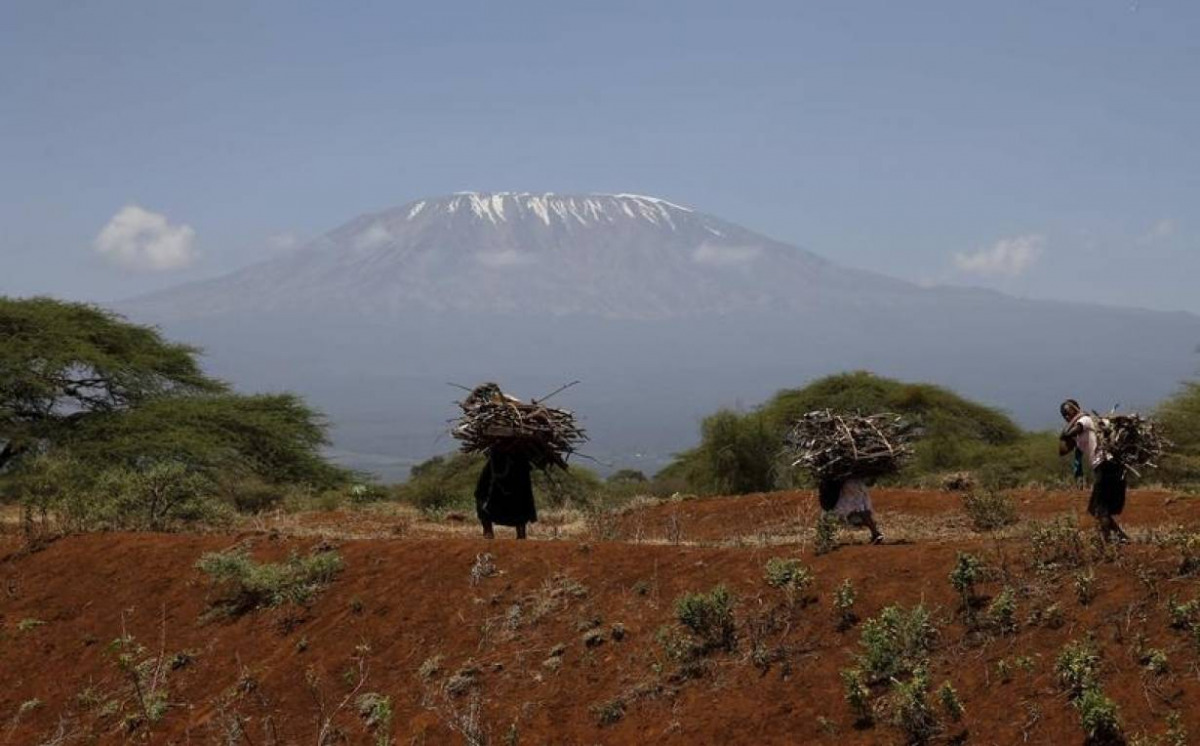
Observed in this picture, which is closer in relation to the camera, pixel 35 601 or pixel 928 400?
pixel 35 601

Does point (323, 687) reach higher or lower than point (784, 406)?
lower

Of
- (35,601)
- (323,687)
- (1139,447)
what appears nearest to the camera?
(323,687)

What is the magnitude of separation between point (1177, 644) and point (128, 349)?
29004 mm

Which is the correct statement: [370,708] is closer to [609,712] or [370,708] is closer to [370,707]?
[370,707]

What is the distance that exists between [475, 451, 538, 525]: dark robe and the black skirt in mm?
6160

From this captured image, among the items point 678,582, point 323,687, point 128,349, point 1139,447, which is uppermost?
point 128,349

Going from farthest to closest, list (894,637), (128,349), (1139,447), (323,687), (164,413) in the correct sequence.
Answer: (128,349) → (164,413) → (1139,447) → (323,687) → (894,637)

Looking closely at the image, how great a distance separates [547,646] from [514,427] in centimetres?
390

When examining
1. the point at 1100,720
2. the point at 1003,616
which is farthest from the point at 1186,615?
the point at 1100,720

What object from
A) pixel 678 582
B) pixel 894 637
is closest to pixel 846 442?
pixel 678 582

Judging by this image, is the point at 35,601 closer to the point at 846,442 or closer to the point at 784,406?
the point at 846,442

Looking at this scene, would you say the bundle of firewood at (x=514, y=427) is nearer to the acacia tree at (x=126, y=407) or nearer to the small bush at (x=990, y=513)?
the small bush at (x=990, y=513)

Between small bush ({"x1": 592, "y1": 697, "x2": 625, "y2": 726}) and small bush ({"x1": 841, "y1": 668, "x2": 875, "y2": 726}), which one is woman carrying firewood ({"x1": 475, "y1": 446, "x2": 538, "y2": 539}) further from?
small bush ({"x1": 841, "y1": 668, "x2": 875, "y2": 726})

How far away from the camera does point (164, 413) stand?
2809 cm
